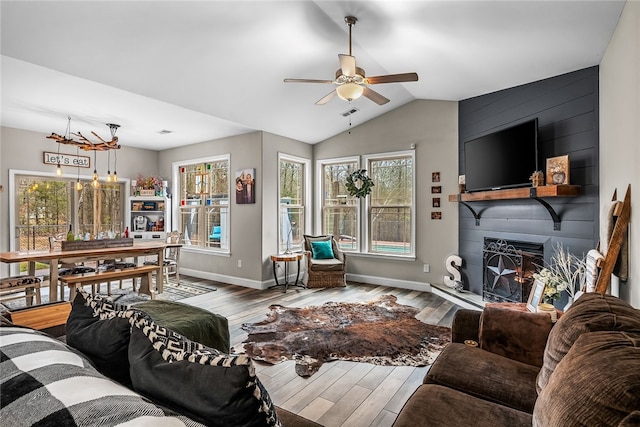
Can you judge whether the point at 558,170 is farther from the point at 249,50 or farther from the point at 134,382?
the point at 134,382

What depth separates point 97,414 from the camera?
2.14ft

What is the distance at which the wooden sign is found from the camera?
5434mm

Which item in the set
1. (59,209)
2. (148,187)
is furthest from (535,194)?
(59,209)

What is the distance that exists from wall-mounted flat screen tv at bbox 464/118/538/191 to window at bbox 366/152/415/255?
1.16 metres

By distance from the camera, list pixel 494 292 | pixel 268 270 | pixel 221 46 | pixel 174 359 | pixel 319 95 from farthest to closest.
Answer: pixel 268 270, pixel 319 95, pixel 494 292, pixel 221 46, pixel 174 359

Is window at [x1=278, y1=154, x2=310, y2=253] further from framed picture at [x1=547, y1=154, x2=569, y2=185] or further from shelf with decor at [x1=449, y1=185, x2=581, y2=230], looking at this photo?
framed picture at [x1=547, y1=154, x2=569, y2=185]

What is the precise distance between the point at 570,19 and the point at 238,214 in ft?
15.8

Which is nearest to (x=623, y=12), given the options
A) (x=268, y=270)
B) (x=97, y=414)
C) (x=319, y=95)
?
(x=319, y=95)

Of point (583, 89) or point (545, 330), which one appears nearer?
point (545, 330)

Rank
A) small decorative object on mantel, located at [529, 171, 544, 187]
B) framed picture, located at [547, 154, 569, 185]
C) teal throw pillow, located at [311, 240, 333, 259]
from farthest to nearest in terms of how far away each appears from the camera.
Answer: teal throw pillow, located at [311, 240, 333, 259]
small decorative object on mantel, located at [529, 171, 544, 187]
framed picture, located at [547, 154, 569, 185]

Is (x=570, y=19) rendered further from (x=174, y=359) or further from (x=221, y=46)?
(x=174, y=359)

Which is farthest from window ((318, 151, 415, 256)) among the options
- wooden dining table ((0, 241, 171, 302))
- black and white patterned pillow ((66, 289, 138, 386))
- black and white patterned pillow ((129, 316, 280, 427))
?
black and white patterned pillow ((129, 316, 280, 427))

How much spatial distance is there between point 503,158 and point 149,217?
6376mm

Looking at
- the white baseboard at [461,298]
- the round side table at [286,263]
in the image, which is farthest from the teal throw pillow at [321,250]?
the white baseboard at [461,298]
